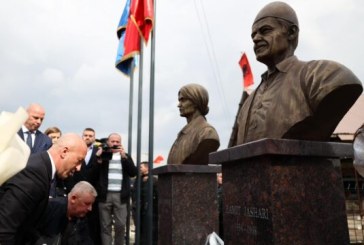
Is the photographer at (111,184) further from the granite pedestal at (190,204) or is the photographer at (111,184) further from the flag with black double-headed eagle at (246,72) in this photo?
the flag with black double-headed eagle at (246,72)

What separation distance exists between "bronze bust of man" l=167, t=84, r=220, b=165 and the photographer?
96 cm

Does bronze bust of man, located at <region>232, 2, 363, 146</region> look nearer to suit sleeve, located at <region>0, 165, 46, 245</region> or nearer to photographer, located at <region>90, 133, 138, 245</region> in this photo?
suit sleeve, located at <region>0, 165, 46, 245</region>

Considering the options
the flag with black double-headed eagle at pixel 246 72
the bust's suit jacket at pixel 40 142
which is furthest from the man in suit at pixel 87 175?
the flag with black double-headed eagle at pixel 246 72

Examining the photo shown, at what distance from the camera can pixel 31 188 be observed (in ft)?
7.64

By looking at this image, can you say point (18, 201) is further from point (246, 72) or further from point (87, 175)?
point (246, 72)

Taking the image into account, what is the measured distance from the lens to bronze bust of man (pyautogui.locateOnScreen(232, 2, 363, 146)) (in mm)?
2668

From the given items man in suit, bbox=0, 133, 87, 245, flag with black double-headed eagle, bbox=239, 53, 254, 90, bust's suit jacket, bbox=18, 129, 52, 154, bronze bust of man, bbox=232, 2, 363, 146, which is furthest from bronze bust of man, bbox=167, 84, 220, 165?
flag with black double-headed eagle, bbox=239, 53, 254, 90

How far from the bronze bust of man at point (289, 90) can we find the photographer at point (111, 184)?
9.59 ft

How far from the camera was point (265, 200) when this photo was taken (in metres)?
2.57

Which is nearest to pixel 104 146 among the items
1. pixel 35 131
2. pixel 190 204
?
pixel 35 131

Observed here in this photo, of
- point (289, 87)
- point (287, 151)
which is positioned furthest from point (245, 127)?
point (287, 151)

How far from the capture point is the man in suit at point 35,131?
479cm

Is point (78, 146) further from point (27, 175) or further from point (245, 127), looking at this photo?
point (245, 127)

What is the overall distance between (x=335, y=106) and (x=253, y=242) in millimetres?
1124
